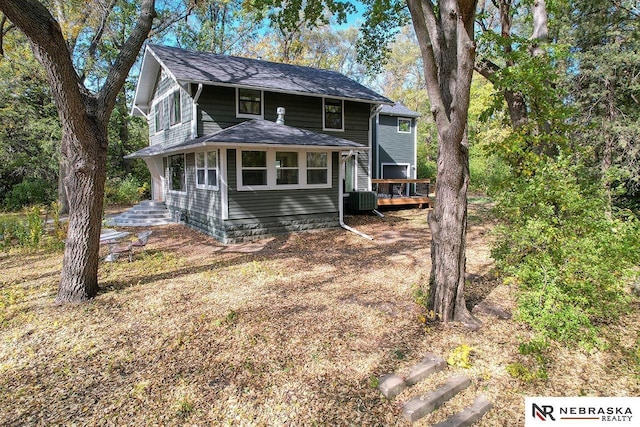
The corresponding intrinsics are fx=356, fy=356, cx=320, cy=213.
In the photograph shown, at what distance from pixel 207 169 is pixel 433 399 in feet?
30.0

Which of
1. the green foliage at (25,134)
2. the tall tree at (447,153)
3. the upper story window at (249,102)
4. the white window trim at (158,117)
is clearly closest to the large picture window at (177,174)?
the white window trim at (158,117)

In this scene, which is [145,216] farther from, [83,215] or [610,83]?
[610,83]

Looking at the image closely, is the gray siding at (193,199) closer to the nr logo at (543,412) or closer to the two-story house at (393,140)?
the nr logo at (543,412)

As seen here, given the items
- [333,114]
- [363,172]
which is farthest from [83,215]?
[363,172]

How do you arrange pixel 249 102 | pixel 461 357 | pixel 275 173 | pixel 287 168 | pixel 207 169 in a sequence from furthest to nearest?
1. pixel 249 102
2. pixel 287 168
3. pixel 207 169
4. pixel 275 173
5. pixel 461 357

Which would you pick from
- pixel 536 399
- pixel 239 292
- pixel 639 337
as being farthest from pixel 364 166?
pixel 536 399

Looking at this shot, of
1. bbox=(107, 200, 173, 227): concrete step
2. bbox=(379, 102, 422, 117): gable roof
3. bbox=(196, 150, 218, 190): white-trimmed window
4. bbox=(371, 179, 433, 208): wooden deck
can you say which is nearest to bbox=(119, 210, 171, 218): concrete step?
bbox=(107, 200, 173, 227): concrete step

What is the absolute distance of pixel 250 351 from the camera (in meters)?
3.85

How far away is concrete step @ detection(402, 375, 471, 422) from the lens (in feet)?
9.58

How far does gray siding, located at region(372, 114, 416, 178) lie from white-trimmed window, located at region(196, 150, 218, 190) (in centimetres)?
1028

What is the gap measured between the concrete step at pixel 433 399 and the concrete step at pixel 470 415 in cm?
16

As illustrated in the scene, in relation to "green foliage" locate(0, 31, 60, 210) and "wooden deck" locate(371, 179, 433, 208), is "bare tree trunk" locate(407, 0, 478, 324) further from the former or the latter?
"green foliage" locate(0, 31, 60, 210)

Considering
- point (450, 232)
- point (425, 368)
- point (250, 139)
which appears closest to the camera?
point (425, 368)

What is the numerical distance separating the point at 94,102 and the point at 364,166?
11620 millimetres
